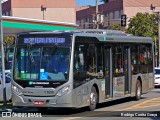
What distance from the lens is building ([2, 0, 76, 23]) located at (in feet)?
318

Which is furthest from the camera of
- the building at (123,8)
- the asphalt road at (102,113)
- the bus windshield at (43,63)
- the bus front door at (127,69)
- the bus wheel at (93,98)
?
the building at (123,8)

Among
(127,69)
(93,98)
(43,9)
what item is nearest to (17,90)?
(93,98)

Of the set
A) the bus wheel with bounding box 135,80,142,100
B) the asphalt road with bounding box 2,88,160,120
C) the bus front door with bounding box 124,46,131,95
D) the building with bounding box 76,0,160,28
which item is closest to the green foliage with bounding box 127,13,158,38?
the building with bounding box 76,0,160,28

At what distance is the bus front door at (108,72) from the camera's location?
18047 millimetres

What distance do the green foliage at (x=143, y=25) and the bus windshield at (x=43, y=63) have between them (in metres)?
47.5

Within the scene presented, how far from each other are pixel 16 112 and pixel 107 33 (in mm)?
4967

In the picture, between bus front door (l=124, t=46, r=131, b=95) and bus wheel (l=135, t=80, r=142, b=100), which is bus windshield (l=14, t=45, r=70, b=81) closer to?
bus front door (l=124, t=46, r=131, b=95)

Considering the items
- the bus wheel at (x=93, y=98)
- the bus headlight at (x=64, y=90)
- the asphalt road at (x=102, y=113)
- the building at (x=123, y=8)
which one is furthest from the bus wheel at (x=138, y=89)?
the building at (x=123, y=8)

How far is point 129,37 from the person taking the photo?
20.5 m

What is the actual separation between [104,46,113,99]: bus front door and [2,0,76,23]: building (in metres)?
79.4

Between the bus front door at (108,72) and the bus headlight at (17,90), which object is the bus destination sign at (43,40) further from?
the bus front door at (108,72)

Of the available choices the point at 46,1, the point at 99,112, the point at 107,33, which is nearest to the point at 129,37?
the point at 107,33

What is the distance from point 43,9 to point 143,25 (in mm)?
39243

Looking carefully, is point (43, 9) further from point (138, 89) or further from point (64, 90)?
point (64, 90)
